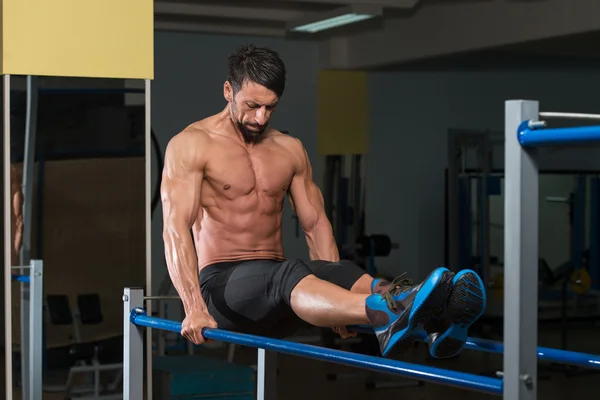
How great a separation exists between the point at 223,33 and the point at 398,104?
213cm

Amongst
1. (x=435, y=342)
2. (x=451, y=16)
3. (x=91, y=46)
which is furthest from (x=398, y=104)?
(x=435, y=342)

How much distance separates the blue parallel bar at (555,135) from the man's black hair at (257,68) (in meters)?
1.19

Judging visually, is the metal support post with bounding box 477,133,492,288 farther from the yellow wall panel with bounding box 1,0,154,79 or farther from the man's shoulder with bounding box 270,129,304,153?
the man's shoulder with bounding box 270,129,304,153

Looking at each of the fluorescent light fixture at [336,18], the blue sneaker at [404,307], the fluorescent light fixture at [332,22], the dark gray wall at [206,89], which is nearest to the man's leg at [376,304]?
the blue sneaker at [404,307]

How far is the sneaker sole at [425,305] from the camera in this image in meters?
2.08

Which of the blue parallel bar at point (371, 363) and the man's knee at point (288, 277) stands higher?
the man's knee at point (288, 277)

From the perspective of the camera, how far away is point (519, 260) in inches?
66.7

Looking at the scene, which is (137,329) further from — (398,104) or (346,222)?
(398,104)

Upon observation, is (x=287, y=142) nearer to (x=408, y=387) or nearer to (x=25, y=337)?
(x=25, y=337)

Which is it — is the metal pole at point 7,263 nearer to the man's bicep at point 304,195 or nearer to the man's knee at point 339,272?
the man's bicep at point 304,195

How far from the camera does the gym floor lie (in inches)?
267

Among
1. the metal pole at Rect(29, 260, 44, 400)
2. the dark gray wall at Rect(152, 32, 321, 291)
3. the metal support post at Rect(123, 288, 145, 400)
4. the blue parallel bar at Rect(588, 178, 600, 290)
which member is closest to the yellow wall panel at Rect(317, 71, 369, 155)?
the dark gray wall at Rect(152, 32, 321, 291)

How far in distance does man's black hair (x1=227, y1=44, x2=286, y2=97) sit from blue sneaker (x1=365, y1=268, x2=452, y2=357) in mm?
801

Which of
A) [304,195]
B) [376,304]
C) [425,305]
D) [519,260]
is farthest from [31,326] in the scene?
[519,260]
